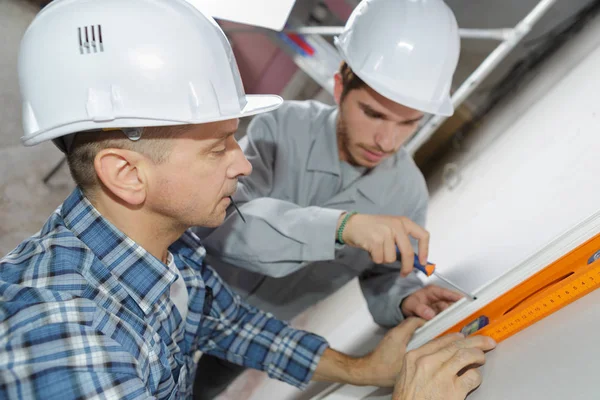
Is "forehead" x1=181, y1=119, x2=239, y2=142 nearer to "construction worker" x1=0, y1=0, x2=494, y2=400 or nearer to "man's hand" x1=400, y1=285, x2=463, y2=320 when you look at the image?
"construction worker" x1=0, y1=0, x2=494, y2=400

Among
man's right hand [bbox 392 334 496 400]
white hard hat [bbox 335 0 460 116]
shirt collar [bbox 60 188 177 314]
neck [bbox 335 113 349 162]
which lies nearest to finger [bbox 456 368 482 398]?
man's right hand [bbox 392 334 496 400]

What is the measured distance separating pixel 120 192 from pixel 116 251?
0.10m

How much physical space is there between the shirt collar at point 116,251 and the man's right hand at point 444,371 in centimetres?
45

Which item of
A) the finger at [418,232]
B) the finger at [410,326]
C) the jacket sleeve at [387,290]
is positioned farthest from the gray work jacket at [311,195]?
the finger at [418,232]

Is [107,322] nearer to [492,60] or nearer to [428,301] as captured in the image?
[428,301]

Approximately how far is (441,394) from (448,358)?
58mm

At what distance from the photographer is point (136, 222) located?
2.62 ft

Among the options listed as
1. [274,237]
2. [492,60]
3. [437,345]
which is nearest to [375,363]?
[437,345]

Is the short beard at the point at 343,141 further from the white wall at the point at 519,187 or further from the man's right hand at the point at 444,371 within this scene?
the man's right hand at the point at 444,371

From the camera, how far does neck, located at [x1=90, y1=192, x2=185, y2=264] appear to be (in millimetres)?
782

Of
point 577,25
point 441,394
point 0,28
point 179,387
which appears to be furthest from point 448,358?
point 0,28

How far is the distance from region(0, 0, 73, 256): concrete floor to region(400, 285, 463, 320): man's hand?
191 centimetres

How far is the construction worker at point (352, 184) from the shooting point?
104cm

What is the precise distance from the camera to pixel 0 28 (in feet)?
9.48
